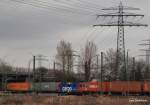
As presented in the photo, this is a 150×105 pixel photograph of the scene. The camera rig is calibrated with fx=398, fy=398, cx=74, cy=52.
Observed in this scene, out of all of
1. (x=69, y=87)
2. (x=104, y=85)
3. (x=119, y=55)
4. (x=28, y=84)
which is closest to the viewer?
(x=119, y=55)

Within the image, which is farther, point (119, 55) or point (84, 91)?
point (84, 91)

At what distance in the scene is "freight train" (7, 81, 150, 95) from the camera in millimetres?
75312

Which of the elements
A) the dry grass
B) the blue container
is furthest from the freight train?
the dry grass

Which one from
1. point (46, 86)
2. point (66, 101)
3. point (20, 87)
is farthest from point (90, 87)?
point (66, 101)

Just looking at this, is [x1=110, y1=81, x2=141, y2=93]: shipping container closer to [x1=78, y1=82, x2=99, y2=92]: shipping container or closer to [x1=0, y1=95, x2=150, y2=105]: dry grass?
[x1=78, y1=82, x2=99, y2=92]: shipping container

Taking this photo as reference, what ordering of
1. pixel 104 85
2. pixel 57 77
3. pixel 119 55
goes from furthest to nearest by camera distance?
pixel 57 77 < pixel 104 85 < pixel 119 55

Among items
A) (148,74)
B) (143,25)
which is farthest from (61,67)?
(143,25)

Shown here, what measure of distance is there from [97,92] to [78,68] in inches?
1820

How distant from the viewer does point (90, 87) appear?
3194 inches

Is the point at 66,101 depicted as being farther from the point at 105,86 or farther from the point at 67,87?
the point at 67,87

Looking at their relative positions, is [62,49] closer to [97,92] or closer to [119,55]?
[97,92]

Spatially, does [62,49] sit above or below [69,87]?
above

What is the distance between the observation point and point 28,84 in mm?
93062

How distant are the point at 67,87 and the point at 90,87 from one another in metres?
6.07
